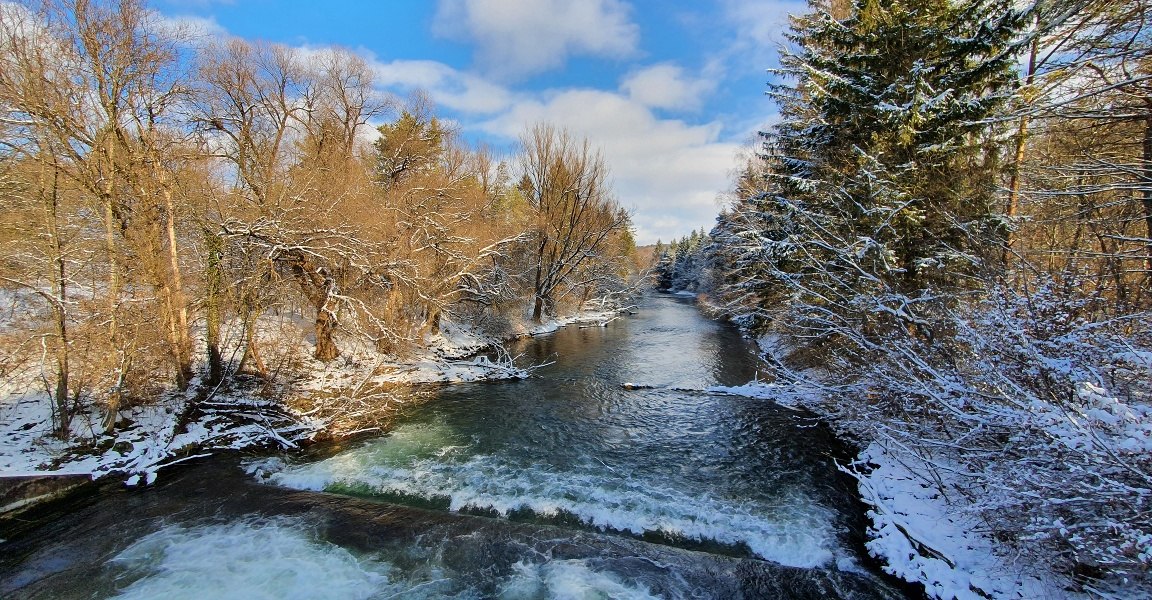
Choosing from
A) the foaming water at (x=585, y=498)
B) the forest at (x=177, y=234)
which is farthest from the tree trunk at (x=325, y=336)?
the foaming water at (x=585, y=498)

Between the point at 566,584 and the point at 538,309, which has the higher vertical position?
the point at 538,309

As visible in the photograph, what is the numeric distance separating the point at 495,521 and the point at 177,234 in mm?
9448

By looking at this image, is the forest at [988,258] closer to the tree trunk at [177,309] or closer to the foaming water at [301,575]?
the foaming water at [301,575]

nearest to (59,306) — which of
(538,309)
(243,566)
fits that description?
(243,566)

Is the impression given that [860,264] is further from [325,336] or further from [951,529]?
[325,336]

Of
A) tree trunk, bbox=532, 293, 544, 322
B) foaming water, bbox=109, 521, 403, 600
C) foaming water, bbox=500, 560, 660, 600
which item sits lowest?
foaming water, bbox=500, 560, 660, 600

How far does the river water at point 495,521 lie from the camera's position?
5.66 meters

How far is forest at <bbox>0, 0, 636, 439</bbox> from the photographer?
7754 mm

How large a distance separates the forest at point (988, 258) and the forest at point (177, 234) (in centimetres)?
1115

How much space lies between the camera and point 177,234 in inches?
401

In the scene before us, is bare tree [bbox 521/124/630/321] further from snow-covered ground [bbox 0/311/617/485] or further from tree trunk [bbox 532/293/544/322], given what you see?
snow-covered ground [bbox 0/311/617/485]

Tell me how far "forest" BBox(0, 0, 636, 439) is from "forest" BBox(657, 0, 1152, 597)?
11.1 m

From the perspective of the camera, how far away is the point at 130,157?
8.67 m

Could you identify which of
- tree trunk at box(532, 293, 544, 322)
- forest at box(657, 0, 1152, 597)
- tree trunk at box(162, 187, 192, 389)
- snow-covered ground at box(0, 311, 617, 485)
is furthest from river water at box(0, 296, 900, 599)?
tree trunk at box(532, 293, 544, 322)
